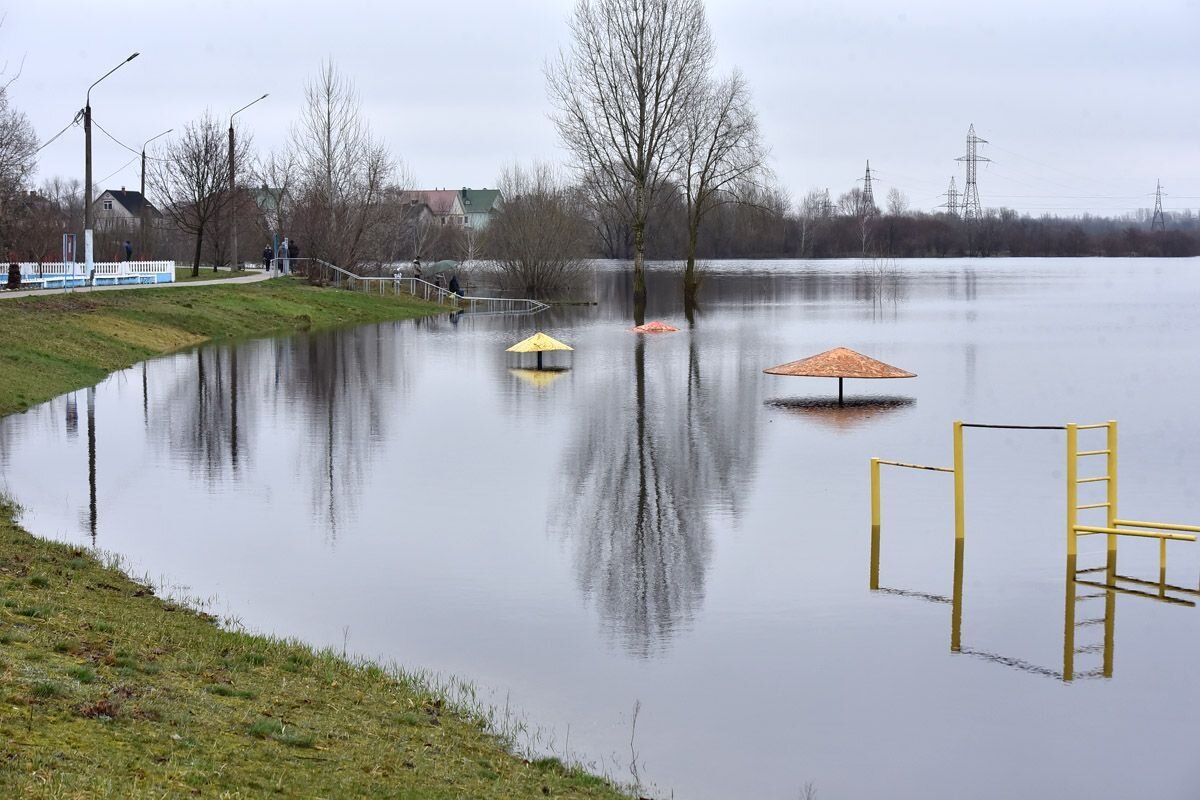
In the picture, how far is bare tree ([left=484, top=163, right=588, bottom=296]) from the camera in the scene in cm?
8088

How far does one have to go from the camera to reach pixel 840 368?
1240 inches

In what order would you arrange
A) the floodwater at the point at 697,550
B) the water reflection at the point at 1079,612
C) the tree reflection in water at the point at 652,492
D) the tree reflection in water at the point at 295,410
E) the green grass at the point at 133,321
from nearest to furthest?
the floodwater at the point at 697,550 → the water reflection at the point at 1079,612 → the tree reflection in water at the point at 652,492 → the tree reflection in water at the point at 295,410 → the green grass at the point at 133,321

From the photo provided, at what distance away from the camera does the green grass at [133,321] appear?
31.2m

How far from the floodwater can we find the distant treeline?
378 feet

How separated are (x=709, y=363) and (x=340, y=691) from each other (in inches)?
1205

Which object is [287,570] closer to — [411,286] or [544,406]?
[544,406]

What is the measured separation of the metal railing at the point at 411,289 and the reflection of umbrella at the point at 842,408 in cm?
3656

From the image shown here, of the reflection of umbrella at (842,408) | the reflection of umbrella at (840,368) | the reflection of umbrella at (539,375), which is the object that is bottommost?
the reflection of umbrella at (842,408)

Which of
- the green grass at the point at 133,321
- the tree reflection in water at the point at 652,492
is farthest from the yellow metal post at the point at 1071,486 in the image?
the green grass at the point at 133,321

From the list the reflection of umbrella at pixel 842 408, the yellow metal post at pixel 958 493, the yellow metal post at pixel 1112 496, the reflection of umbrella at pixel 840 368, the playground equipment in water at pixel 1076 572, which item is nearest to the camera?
the playground equipment in water at pixel 1076 572

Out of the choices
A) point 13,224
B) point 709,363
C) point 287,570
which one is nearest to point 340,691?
point 287,570

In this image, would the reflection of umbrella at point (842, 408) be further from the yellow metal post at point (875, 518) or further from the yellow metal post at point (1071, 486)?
the yellow metal post at point (1071, 486)

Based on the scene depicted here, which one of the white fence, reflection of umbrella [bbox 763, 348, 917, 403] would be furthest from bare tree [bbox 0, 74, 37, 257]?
reflection of umbrella [bbox 763, 348, 917, 403]

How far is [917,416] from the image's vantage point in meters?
28.2
